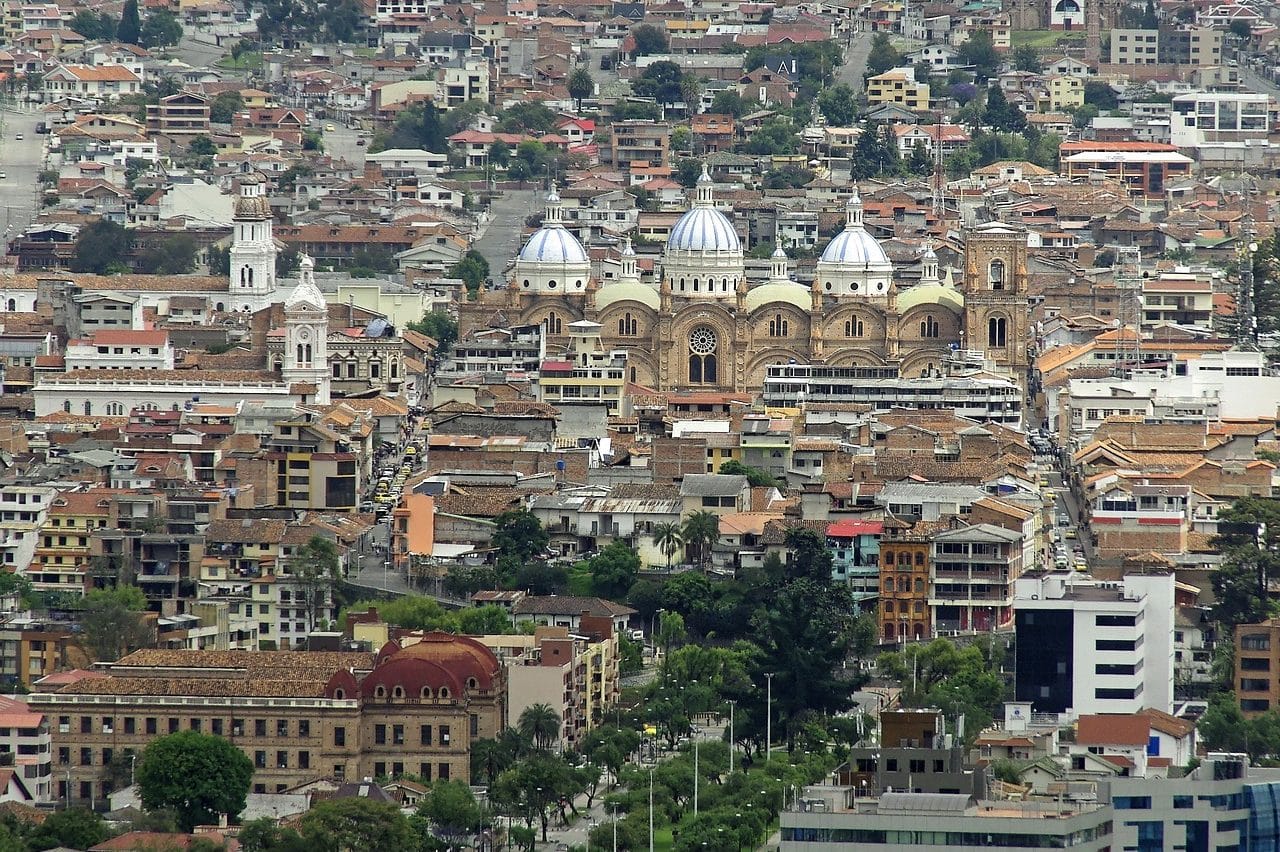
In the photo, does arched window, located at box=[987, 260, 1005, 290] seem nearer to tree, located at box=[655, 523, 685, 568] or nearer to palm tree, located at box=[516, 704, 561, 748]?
tree, located at box=[655, 523, 685, 568]

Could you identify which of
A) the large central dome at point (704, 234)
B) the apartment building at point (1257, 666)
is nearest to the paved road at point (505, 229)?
the large central dome at point (704, 234)

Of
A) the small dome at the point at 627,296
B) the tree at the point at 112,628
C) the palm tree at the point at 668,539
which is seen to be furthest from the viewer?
the small dome at the point at 627,296

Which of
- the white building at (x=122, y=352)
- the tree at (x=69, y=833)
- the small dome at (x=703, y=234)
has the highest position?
the small dome at (x=703, y=234)

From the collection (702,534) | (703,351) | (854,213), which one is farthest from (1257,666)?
(854,213)

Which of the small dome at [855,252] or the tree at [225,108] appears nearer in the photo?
the small dome at [855,252]

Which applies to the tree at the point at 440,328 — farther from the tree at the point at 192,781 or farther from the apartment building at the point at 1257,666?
the tree at the point at 192,781

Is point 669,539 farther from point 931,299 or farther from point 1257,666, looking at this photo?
point 931,299

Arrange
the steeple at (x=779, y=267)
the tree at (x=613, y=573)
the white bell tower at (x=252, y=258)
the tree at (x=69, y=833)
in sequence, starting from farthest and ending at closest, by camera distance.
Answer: the white bell tower at (x=252, y=258) < the steeple at (x=779, y=267) < the tree at (x=613, y=573) < the tree at (x=69, y=833)
